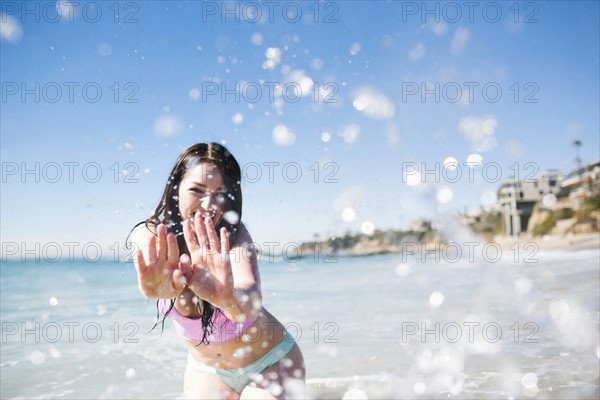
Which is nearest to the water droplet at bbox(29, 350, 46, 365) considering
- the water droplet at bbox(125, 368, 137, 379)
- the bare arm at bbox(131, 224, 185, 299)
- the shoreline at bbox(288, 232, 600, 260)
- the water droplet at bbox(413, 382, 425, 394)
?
the water droplet at bbox(125, 368, 137, 379)

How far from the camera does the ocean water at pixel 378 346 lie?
5.00 m

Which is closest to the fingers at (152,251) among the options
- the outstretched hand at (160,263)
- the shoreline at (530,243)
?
the outstretched hand at (160,263)

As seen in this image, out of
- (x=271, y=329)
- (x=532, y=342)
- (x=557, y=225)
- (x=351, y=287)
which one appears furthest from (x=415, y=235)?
(x=271, y=329)

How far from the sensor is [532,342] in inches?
→ 248

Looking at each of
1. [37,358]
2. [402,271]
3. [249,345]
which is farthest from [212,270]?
[402,271]

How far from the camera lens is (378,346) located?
6.70 metres

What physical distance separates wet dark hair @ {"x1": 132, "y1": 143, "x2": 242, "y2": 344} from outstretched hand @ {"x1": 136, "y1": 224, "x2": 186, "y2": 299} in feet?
2.45

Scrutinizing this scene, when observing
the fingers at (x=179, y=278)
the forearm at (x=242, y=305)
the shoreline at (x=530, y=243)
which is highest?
the fingers at (x=179, y=278)

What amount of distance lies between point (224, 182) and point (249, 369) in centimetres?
92

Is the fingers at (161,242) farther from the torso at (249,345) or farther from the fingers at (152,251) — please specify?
the torso at (249,345)

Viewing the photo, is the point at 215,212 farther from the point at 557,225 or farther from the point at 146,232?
the point at 557,225

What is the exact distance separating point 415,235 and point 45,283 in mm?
28833

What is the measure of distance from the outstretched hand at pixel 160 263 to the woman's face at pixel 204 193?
762 mm

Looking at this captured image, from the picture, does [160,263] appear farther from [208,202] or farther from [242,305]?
[208,202]
